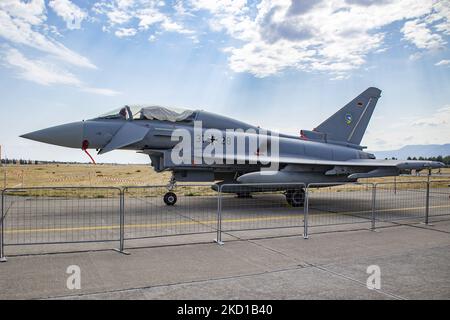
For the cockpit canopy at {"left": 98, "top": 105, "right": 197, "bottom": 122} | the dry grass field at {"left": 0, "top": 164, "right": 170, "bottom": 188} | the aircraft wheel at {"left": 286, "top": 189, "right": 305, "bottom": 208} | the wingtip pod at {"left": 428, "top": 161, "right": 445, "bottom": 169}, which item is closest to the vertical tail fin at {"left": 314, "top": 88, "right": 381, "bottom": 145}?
the aircraft wheel at {"left": 286, "top": 189, "right": 305, "bottom": 208}

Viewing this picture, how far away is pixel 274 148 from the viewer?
13.8m

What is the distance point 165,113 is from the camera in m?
12.4

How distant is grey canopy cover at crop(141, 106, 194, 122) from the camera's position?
12117mm

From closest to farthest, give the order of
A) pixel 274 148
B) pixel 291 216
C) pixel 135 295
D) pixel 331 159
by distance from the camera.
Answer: pixel 135 295, pixel 291 216, pixel 274 148, pixel 331 159

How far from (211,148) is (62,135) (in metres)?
4.69

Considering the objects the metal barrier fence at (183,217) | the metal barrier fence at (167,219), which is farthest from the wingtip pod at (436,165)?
the metal barrier fence at (167,219)

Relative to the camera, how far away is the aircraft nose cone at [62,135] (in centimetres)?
1078

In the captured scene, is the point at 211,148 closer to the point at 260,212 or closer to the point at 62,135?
the point at 260,212

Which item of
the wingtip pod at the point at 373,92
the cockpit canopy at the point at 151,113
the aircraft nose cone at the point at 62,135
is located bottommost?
the aircraft nose cone at the point at 62,135

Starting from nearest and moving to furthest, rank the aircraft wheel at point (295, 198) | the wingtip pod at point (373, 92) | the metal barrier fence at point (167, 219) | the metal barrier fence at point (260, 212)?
the metal barrier fence at point (167, 219), the metal barrier fence at point (260, 212), the aircraft wheel at point (295, 198), the wingtip pod at point (373, 92)

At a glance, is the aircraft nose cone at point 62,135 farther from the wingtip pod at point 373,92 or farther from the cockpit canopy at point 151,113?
the wingtip pod at point 373,92

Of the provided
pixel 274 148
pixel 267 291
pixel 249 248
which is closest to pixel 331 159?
pixel 274 148
